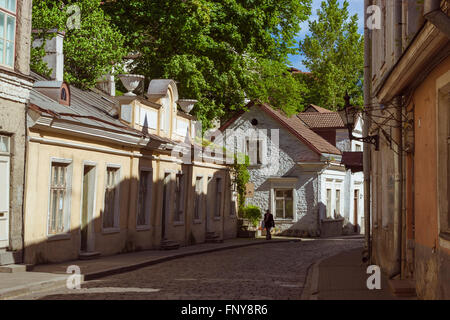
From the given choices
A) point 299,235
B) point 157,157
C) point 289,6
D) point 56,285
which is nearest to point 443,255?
point 56,285

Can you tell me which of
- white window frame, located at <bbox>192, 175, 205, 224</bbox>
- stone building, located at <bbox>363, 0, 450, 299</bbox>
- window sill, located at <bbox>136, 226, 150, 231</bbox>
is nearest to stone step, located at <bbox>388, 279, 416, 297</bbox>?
stone building, located at <bbox>363, 0, 450, 299</bbox>

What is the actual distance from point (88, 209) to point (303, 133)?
69.9 feet

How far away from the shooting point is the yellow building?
1673 cm

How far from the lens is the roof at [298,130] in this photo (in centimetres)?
3803

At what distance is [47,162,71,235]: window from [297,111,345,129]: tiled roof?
26.4 meters

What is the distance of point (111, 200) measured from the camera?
68.5 feet

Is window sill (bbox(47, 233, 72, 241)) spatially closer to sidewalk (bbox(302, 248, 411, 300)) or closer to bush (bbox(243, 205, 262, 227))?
sidewalk (bbox(302, 248, 411, 300))

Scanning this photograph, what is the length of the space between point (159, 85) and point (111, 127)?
576cm

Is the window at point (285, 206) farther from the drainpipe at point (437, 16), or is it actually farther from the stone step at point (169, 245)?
the drainpipe at point (437, 16)

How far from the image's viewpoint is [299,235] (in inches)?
1508

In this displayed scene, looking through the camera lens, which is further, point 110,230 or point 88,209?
point 110,230

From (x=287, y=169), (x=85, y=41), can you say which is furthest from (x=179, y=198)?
(x=287, y=169)

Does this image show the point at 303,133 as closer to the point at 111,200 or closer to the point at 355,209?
the point at 355,209

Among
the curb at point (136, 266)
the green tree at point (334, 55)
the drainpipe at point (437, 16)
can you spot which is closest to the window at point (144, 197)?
the curb at point (136, 266)
